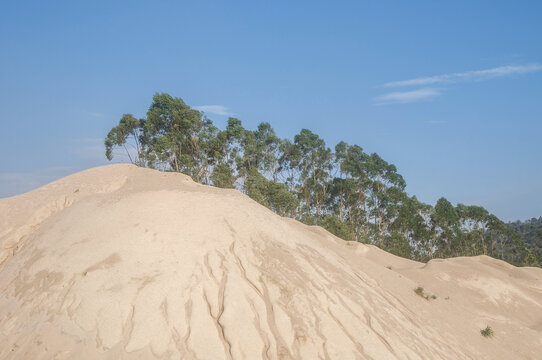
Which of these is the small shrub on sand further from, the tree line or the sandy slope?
the tree line

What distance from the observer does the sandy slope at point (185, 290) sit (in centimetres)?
644

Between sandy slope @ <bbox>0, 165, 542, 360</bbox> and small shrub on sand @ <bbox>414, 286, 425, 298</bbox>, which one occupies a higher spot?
sandy slope @ <bbox>0, 165, 542, 360</bbox>

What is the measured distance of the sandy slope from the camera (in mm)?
6438

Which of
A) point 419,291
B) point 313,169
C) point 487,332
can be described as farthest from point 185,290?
point 313,169

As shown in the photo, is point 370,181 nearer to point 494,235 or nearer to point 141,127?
point 494,235

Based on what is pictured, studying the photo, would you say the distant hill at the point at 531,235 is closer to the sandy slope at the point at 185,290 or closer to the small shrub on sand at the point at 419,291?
the small shrub on sand at the point at 419,291

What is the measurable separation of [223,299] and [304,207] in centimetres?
4102

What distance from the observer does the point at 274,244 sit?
9.42 meters

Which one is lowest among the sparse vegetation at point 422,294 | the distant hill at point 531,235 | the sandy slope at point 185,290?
the distant hill at point 531,235

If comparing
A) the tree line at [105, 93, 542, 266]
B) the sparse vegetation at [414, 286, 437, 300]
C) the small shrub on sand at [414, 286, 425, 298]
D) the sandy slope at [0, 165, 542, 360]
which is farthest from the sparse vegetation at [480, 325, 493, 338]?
the tree line at [105, 93, 542, 266]

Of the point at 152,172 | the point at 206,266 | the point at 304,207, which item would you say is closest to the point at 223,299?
the point at 206,266

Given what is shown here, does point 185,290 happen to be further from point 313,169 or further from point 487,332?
point 313,169

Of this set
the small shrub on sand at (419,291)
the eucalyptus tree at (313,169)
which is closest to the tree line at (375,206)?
the eucalyptus tree at (313,169)

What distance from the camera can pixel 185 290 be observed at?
23.5ft
